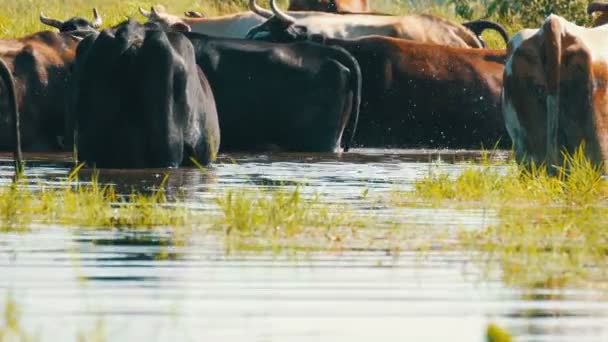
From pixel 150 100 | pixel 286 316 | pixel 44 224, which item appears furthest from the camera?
pixel 150 100

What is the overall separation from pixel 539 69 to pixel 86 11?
27.0 meters

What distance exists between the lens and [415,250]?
8289 mm

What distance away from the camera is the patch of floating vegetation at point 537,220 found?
7.49 m

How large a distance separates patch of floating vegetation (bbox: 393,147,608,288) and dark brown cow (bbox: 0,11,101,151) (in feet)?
23.6

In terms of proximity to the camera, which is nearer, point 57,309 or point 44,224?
point 57,309

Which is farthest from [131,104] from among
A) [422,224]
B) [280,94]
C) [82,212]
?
[422,224]

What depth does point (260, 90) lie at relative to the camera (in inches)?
805

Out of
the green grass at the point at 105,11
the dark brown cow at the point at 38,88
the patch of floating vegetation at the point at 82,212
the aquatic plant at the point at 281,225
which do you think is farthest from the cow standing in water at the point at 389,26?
the aquatic plant at the point at 281,225

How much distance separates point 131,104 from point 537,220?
19.6 ft

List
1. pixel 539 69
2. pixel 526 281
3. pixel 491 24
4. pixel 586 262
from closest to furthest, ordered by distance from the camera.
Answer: pixel 526 281
pixel 586 262
pixel 539 69
pixel 491 24

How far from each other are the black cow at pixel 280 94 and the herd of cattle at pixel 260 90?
1 cm

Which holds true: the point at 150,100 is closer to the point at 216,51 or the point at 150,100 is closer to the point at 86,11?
the point at 216,51

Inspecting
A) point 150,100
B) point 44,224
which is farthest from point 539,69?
point 44,224

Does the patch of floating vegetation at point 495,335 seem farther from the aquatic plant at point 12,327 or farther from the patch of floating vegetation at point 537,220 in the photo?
the patch of floating vegetation at point 537,220
